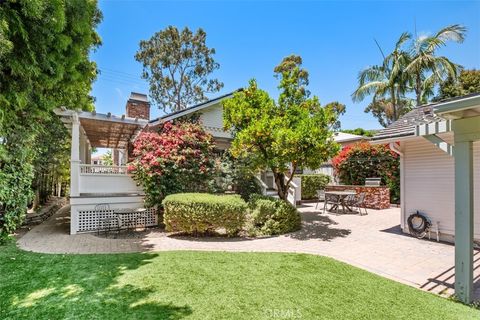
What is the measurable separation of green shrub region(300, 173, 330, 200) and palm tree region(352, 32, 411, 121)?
24.1 feet

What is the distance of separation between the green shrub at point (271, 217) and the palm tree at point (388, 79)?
14.6 m

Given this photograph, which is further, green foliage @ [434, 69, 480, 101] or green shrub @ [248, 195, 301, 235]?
green foliage @ [434, 69, 480, 101]

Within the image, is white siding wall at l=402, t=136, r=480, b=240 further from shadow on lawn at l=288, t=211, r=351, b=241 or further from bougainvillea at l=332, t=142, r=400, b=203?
bougainvillea at l=332, t=142, r=400, b=203

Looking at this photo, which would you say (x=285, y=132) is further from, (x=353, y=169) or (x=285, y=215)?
(x=353, y=169)

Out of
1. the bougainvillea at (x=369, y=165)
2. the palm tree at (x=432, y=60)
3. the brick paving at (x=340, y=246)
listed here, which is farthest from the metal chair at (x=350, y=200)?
the palm tree at (x=432, y=60)

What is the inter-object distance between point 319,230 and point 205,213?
4351mm

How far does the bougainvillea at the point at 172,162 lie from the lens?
1020cm

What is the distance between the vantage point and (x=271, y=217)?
926cm

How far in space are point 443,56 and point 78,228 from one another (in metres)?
23.0

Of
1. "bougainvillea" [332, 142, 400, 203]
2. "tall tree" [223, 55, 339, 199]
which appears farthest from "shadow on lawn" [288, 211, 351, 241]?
"bougainvillea" [332, 142, 400, 203]

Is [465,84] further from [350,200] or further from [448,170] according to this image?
[448,170]

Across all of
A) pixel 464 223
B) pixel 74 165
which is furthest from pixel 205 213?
pixel 464 223

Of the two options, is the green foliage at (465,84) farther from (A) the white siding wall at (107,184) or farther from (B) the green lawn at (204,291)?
(A) the white siding wall at (107,184)

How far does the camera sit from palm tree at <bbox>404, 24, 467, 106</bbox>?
16.8 m
